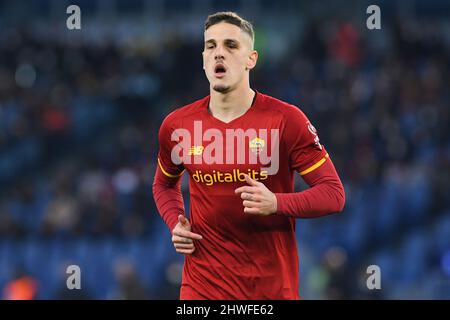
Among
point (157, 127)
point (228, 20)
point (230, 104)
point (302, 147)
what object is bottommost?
point (302, 147)

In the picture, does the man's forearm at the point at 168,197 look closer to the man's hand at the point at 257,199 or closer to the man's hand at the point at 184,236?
the man's hand at the point at 184,236

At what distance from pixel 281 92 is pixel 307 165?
31.9 feet

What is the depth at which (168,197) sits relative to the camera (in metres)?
5.74

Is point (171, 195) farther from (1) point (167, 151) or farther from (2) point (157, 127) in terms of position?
(2) point (157, 127)

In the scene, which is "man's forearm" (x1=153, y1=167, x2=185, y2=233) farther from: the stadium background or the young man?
the stadium background

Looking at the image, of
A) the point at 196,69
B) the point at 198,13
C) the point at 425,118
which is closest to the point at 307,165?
the point at 425,118

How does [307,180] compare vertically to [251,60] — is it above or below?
below

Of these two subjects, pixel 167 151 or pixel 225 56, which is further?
pixel 167 151

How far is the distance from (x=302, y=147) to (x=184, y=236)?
80cm

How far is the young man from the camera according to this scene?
5.22 meters

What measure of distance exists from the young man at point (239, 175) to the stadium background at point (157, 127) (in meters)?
5.42

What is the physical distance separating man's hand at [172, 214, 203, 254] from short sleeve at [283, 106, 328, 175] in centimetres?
66

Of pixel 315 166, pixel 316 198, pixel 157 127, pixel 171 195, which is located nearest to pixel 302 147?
pixel 315 166

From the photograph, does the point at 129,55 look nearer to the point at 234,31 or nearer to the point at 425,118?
the point at 425,118
